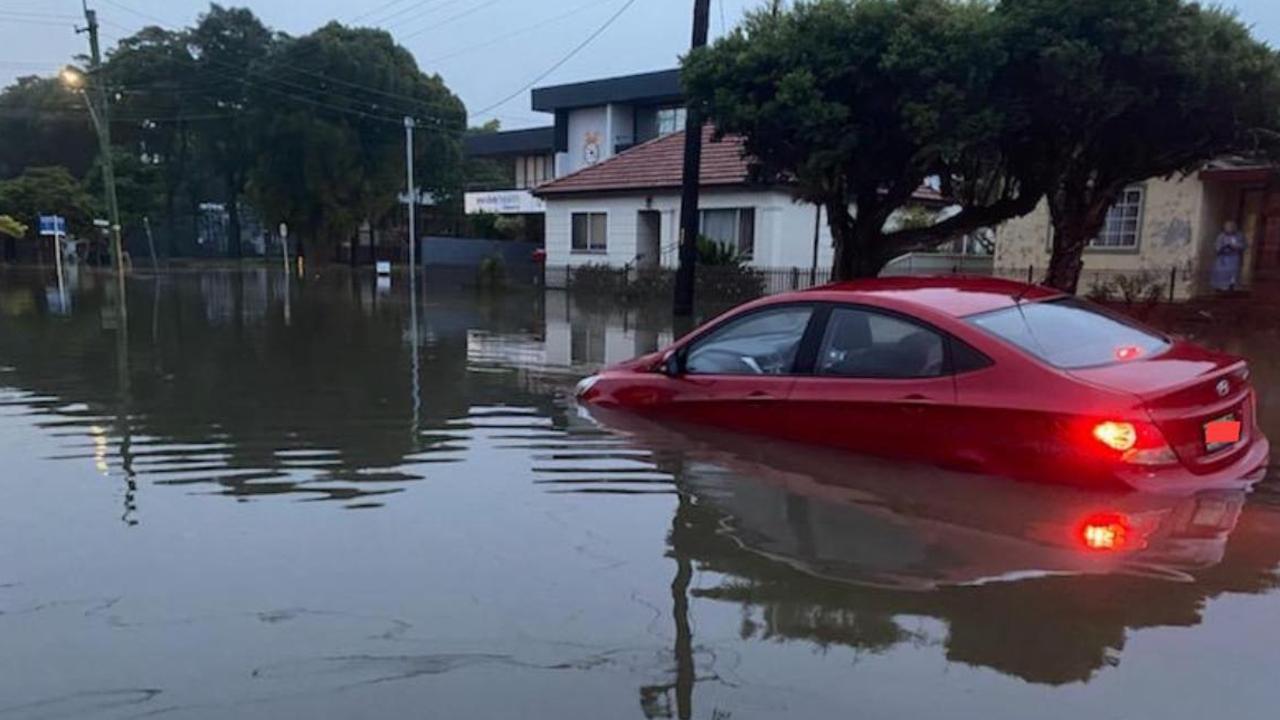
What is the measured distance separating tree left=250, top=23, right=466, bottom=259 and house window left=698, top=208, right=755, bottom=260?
2829 centimetres

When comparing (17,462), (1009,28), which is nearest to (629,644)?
(17,462)

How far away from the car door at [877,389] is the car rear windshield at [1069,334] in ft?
1.24

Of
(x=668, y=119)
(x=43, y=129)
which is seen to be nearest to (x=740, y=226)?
(x=668, y=119)

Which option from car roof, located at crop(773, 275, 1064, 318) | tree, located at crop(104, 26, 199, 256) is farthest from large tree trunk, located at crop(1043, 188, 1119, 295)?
tree, located at crop(104, 26, 199, 256)

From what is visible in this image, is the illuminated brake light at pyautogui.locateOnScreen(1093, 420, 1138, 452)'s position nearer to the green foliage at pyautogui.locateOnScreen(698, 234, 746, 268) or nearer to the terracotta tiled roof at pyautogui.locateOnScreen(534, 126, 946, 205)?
the green foliage at pyautogui.locateOnScreen(698, 234, 746, 268)

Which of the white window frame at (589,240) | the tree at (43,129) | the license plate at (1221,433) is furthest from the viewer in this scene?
the tree at (43,129)

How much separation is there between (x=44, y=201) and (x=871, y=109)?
162 feet

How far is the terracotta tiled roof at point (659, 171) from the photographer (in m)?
27.1

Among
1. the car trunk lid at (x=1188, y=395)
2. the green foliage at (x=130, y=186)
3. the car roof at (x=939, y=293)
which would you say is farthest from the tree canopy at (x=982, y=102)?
the green foliage at (x=130, y=186)

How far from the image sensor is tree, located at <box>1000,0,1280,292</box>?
1112cm

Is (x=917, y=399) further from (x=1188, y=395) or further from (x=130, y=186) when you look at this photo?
(x=130, y=186)

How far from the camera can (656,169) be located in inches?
1155

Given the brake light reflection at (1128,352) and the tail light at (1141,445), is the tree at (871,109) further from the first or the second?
the tail light at (1141,445)

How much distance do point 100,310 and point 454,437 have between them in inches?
620
